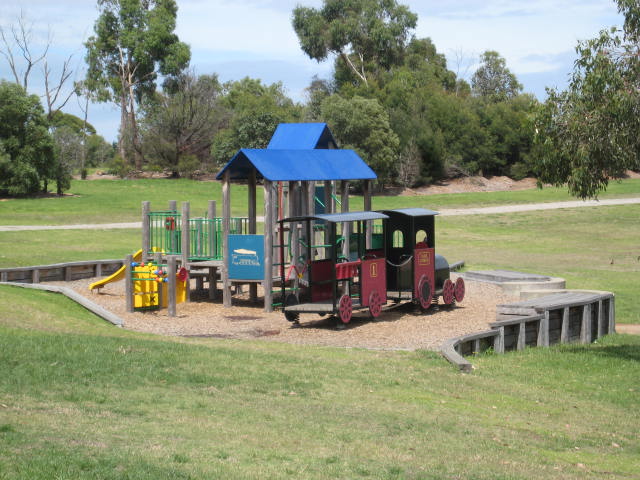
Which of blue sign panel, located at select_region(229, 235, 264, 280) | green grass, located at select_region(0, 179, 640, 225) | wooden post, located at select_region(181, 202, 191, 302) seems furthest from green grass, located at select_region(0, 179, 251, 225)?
blue sign panel, located at select_region(229, 235, 264, 280)

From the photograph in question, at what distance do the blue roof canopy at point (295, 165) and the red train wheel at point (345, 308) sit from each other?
348cm

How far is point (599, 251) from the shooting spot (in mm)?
35938

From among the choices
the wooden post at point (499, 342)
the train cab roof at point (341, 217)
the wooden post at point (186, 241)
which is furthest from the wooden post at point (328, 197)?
the wooden post at point (499, 342)

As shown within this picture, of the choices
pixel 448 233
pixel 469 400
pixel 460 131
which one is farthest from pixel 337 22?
pixel 469 400

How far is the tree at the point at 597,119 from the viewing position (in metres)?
15.3

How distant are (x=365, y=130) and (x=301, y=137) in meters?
41.1

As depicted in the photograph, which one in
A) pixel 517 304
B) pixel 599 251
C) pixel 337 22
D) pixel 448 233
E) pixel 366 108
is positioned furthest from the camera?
pixel 337 22

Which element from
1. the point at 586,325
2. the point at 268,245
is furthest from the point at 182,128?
the point at 586,325

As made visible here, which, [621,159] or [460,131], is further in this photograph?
[460,131]

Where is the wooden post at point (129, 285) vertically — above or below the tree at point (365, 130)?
below

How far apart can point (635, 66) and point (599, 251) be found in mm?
21509

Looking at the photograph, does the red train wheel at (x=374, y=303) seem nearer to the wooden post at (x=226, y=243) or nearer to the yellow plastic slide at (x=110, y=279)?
the wooden post at (x=226, y=243)

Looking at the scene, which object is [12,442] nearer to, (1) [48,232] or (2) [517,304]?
(2) [517,304]

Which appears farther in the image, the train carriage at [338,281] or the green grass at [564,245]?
the green grass at [564,245]
